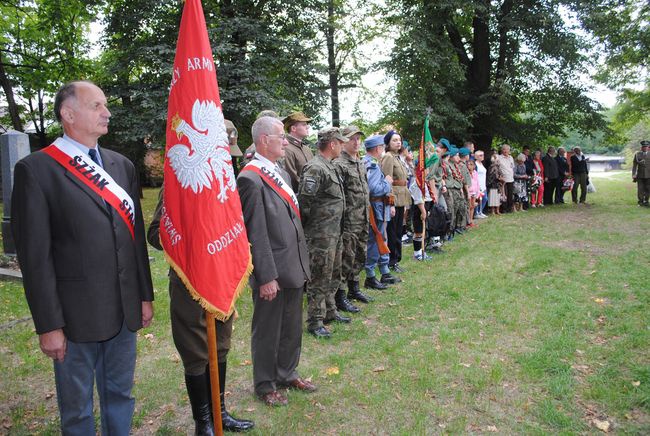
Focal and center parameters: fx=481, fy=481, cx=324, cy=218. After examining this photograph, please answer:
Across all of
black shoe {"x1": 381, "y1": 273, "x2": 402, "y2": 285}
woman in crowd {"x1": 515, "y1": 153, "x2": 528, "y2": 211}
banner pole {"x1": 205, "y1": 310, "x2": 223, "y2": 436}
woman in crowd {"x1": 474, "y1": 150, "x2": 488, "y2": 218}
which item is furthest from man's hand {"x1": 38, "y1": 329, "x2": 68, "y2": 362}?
woman in crowd {"x1": 515, "y1": 153, "x2": 528, "y2": 211}

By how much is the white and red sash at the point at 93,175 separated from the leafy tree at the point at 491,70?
1549 centimetres

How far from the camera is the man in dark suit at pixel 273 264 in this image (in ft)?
12.6

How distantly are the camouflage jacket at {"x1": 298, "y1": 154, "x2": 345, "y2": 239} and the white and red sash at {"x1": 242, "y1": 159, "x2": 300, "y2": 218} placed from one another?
116 cm

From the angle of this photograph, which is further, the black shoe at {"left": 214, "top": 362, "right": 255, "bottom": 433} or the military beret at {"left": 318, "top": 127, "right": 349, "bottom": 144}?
the military beret at {"left": 318, "top": 127, "right": 349, "bottom": 144}

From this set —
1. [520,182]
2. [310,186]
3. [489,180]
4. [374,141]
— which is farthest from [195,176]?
[520,182]

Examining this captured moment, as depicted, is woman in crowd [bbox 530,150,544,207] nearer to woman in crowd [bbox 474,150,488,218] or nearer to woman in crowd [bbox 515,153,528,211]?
woman in crowd [bbox 515,153,528,211]

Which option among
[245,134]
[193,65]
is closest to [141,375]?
[193,65]

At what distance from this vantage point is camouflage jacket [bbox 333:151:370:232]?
6.25 metres

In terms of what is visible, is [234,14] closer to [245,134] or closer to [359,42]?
[245,134]

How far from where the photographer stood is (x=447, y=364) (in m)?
4.75

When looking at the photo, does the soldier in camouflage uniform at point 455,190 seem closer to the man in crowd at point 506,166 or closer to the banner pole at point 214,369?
the man in crowd at point 506,166

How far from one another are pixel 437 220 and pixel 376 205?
2.71 metres

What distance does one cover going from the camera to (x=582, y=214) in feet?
49.1

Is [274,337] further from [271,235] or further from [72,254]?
[72,254]
